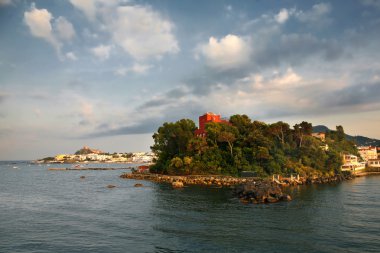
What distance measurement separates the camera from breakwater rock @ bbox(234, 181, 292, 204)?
162 ft

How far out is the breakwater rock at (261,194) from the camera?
49375mm

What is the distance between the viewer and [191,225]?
35000mm

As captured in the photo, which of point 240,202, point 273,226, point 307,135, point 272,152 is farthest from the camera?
point 307,135

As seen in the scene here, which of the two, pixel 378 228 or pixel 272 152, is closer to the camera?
pixel 378 228

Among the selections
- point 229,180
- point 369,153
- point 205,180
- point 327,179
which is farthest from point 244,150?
point 369,153

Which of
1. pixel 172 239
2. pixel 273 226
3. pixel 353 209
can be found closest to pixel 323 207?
pixel 353 209

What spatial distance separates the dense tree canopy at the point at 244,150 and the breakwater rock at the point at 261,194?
2599cm

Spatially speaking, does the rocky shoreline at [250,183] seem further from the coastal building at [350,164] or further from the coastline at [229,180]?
the coastal building at [350,164]

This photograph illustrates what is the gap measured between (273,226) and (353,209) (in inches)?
650

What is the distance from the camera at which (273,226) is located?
33.8 meters

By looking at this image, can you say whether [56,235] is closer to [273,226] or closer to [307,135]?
[273,226]

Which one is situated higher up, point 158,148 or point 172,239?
point 158,148

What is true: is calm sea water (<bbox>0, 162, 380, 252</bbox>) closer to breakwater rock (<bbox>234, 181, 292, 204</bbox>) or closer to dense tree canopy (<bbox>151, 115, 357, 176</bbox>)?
breakwater rock (<bbox>234, 181, 292, 204</bbox>)

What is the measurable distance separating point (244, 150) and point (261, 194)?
1397 inches
